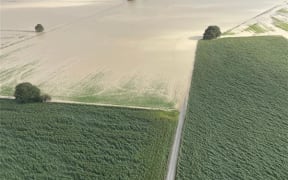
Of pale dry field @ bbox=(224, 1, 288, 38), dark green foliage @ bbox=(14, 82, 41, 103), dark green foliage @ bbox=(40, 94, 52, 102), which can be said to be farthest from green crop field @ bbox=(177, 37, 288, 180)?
dark green foliage @ bbox=(14, 82, 41, 103)

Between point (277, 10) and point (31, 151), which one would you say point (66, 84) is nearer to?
point (31, 151)

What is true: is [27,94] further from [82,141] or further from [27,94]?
[82,141]

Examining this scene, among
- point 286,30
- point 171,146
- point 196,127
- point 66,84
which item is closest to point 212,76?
A: point 196,127

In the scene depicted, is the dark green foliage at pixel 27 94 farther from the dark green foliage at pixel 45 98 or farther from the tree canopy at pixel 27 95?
the dark green foliage at pixel 45 98

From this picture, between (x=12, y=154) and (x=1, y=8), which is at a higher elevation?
(x=1, y=8)

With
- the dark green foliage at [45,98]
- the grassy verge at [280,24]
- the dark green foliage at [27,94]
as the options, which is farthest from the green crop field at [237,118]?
the dark green foliage at [27,94]
